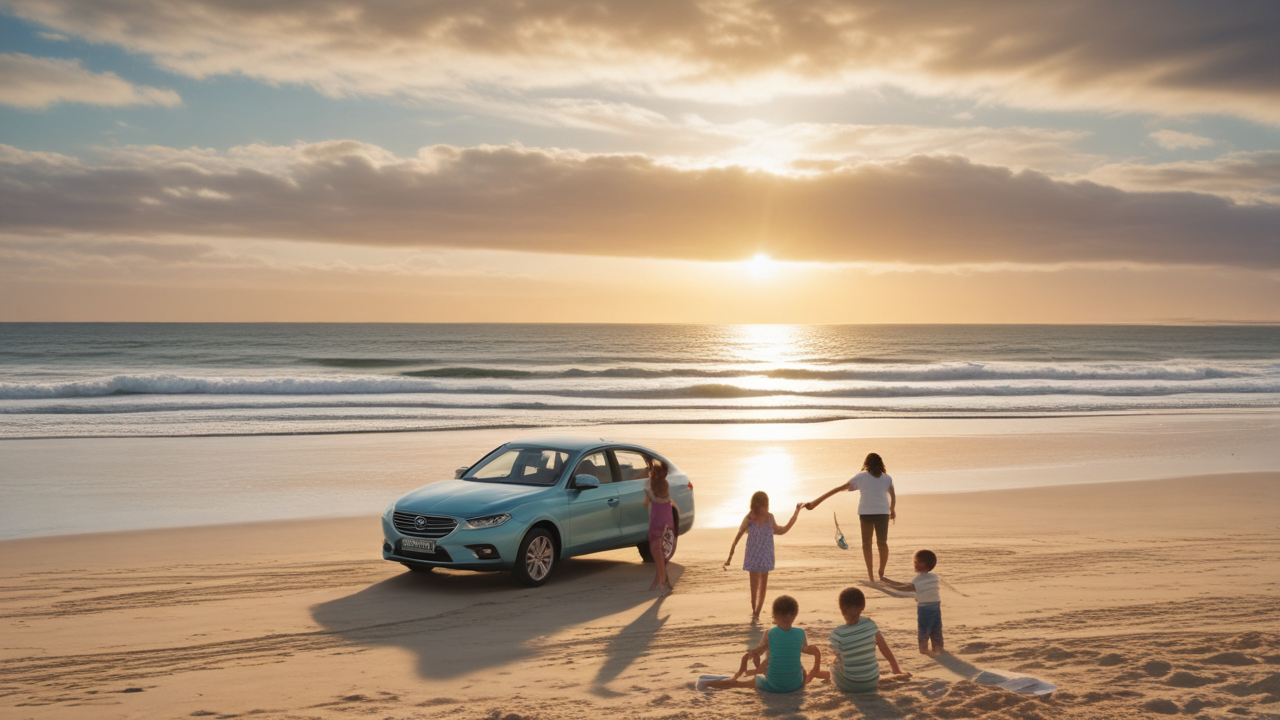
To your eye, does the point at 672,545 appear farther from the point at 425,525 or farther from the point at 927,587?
the point at 927,587

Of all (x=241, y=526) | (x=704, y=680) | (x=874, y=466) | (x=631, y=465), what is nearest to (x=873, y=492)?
(x=874, y=466)

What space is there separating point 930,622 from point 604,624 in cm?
304

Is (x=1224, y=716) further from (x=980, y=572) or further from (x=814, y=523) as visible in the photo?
(x=814, y=523)

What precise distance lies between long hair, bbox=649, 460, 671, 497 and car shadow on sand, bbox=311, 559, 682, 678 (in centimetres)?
113

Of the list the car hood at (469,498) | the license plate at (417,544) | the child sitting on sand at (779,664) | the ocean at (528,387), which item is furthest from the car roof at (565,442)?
the ocean at (528,387)

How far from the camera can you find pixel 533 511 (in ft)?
33.1

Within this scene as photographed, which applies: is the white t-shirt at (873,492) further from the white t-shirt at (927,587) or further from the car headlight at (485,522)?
the car headlight at (485,522)

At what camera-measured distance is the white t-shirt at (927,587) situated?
7.49 metres

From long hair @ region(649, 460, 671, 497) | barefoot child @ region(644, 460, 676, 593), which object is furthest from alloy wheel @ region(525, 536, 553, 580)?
long hair @ region(649, 460, 671, 497)

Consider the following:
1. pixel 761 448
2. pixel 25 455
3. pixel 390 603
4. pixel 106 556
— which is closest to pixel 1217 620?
pixel 390 603

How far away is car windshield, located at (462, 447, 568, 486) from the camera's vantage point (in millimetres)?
10836

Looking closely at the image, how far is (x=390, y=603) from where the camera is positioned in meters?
9.32

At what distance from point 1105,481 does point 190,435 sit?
76.4 ft

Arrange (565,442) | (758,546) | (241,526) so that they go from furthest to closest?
1. (241,526)
2. (565,442)
3. (758,546)
